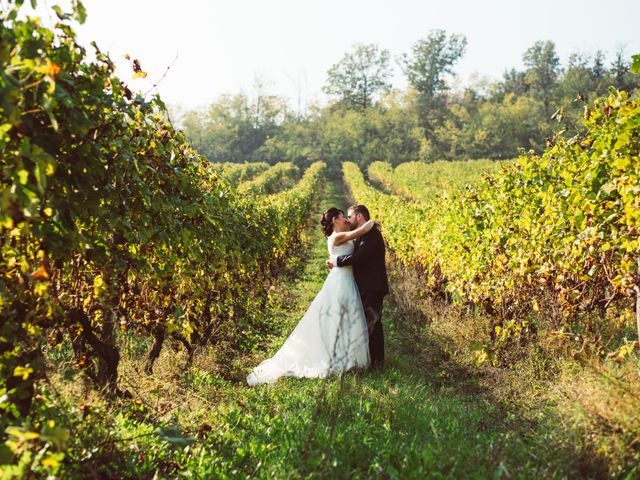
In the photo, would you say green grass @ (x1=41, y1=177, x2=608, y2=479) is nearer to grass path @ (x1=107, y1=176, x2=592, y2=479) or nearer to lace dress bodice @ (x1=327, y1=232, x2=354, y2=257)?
grass path @ (x1=107, y1=176, x2=592, y2=479)

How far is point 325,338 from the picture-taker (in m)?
6.05

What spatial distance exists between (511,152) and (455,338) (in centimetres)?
6830

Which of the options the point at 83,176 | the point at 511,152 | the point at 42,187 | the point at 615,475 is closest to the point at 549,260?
the point at 615,475

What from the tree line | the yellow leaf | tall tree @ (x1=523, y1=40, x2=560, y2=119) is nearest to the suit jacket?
the yellow leaf

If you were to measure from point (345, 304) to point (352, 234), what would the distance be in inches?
30.4

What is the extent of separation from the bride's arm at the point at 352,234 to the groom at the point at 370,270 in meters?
0.11

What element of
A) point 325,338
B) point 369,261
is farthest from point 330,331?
point 369,261

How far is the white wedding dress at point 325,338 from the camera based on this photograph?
583 cm

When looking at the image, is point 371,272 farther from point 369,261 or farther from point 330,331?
point 330,331

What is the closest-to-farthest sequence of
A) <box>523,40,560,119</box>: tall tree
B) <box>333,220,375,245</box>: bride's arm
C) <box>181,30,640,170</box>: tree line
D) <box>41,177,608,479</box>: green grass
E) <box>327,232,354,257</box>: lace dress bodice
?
<box>41,177,608,479</box>: green grass
<box>333,220,375,245</box>: bride's arm
<box>327,232,354,257</box>: lace dress bodice
<box>181,30,640,170</box>: tree line
<box>523,40,560,119</box>: tall tree

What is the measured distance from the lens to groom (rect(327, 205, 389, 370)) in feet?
19.7

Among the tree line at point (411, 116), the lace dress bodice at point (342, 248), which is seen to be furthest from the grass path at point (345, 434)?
the tree line at point (411, 116)

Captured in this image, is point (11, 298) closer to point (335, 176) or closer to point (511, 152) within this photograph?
point (335, 176)

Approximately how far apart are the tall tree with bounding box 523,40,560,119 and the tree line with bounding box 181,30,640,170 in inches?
8.7
